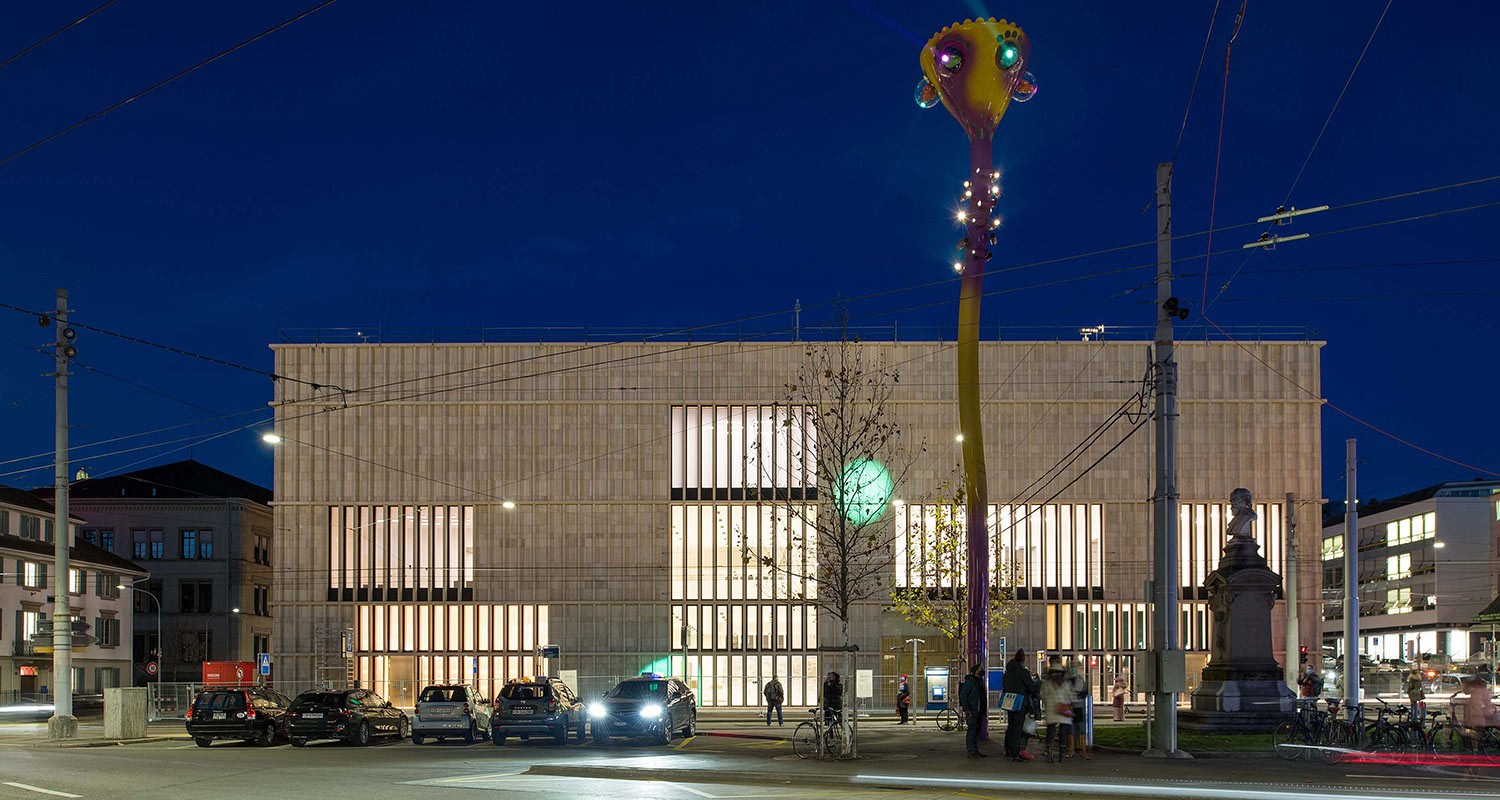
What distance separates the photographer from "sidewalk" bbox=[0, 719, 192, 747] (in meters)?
34.6

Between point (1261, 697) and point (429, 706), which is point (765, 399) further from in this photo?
point (1261, 697)

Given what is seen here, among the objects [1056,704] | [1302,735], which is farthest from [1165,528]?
[1302,735]

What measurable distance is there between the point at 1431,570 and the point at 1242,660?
81734 mm

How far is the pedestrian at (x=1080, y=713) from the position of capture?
998 inches

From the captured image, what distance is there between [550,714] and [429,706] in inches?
126

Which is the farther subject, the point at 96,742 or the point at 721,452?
the point at 721,452

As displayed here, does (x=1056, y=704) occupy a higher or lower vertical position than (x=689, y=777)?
higher

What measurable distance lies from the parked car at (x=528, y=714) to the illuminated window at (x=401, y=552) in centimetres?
2971

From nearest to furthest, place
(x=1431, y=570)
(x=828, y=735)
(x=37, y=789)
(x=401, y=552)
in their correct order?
(x=37, y=789), (x=828, y=735), (x=401, y=552), (x=1431, y=570)

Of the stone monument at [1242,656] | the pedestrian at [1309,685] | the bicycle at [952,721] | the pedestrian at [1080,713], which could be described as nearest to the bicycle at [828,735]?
the pedestrian at [1080,713]

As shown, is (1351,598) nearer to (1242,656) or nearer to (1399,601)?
(1242,656)

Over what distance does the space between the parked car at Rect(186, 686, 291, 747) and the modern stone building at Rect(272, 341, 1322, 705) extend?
28778mm

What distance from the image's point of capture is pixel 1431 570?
105m

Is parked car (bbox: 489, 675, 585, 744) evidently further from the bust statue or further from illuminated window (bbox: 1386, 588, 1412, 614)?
illuminated window (bbox: 1386, 588, 1412, 614)
